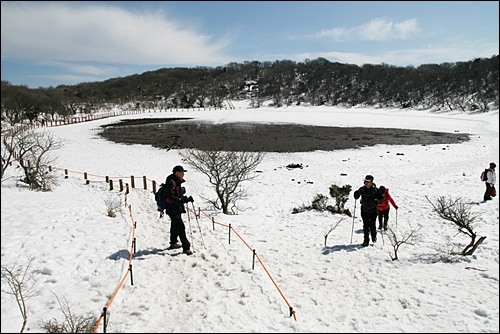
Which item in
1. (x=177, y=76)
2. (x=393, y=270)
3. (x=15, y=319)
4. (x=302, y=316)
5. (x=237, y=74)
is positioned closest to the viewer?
(x=15, y=319)

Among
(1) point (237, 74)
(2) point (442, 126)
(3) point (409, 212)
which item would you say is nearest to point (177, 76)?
(1) point (237, 74)

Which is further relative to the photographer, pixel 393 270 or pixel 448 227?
pixel 448 227

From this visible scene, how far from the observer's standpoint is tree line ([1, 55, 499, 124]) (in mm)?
68438

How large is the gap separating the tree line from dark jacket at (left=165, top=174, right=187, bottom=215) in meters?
51.1

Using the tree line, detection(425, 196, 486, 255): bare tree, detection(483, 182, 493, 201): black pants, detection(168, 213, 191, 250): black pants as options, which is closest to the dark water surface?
detection(483, 182, 493, 201): black pants

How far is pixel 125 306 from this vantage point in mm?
5508

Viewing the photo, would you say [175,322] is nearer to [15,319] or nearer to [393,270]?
[15,319]

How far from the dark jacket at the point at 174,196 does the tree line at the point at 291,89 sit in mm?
51145

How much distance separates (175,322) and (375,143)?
32399mm

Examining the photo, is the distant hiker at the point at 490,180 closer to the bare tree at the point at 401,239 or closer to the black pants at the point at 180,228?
the bare tree at the point at 401,239

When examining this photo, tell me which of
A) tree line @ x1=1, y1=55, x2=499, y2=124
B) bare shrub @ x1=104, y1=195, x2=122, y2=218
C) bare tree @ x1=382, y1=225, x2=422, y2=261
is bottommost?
bare tree @ x1=382, y1=225, x2=422, y2=261

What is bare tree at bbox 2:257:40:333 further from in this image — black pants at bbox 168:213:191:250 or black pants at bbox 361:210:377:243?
black pants at bbox 361:210:377:243

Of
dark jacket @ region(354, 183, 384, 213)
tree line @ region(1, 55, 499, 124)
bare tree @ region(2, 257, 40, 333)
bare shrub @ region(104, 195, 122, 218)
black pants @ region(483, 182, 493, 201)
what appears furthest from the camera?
tree line @ region(1, 55, 499, 124)

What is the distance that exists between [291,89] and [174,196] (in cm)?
11557
